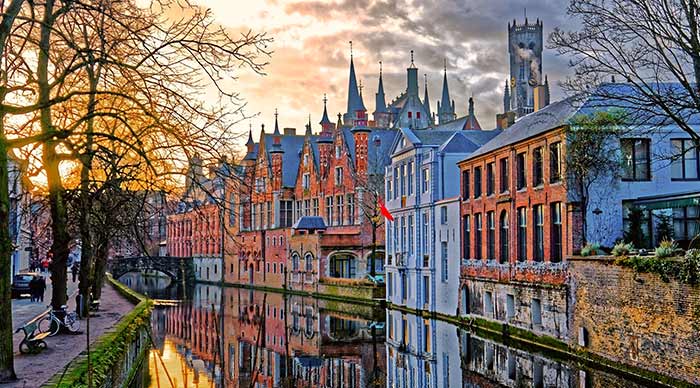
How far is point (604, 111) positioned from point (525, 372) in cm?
929

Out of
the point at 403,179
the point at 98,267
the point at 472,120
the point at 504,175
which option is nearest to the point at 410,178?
the point at 403,179

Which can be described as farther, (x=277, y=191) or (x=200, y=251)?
(x=200, y=251)

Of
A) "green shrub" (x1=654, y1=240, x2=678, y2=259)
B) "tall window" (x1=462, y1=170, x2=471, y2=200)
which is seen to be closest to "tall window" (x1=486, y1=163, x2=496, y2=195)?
"tall window" (x1=462, y1=170, x2=471, y2=200)

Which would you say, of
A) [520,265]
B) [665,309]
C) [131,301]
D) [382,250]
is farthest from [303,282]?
[665,309]

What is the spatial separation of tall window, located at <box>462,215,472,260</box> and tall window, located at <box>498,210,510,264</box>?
3.16 meters

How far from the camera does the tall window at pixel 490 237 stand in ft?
109

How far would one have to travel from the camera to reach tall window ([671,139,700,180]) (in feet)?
89.2

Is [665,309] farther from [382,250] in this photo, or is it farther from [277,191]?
[277,191]

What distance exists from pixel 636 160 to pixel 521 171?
16.1 ft

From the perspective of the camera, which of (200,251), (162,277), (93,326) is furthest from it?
(162,277)

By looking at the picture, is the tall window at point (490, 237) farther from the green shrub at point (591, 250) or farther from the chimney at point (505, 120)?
the chimney at point (505, 120)

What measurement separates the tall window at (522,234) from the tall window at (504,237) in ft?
3.74

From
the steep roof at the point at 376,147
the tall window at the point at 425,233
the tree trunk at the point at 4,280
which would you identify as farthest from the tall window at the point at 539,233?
the steep roof at the point at 376,147

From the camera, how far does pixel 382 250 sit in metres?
54.5
